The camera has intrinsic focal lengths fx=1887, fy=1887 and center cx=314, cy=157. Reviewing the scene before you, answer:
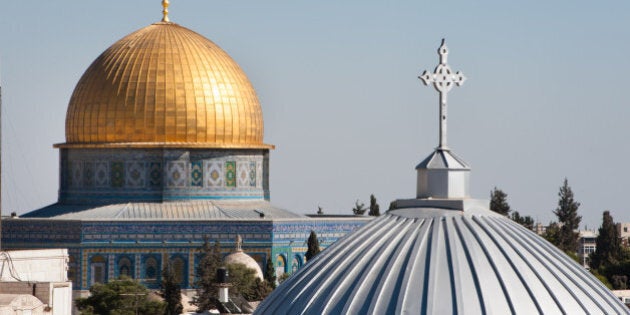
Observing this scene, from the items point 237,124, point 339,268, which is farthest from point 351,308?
point 237,124

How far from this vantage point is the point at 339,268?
13602 mm

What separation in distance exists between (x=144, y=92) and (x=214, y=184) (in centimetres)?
292

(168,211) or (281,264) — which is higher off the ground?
(168,211)

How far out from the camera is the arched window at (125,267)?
4362cm

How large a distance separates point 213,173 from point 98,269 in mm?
4326

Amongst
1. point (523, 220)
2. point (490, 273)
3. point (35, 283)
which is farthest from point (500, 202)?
point (490, 273)

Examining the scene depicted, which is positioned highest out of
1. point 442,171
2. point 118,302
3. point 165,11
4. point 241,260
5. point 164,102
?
point 165,11

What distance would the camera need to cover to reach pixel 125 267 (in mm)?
43750

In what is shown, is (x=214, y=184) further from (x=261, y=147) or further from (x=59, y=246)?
(x=59, y=246)

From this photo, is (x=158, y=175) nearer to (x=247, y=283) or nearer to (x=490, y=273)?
(x=247, y=283)

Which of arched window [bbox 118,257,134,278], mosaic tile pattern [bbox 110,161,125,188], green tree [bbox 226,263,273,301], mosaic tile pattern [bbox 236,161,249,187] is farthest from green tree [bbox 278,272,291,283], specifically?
mosaic tile pattern [bbox 110,161,125,188]

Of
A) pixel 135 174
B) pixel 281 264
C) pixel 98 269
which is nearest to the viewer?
pixel 98 269

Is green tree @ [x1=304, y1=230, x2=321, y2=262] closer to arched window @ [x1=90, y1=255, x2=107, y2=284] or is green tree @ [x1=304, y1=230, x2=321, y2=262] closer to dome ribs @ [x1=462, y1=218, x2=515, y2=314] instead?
arched window @ [x1=90, y1=255, x2=107, y2=284]

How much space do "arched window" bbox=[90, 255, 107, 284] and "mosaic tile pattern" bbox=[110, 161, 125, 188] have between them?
282cm
